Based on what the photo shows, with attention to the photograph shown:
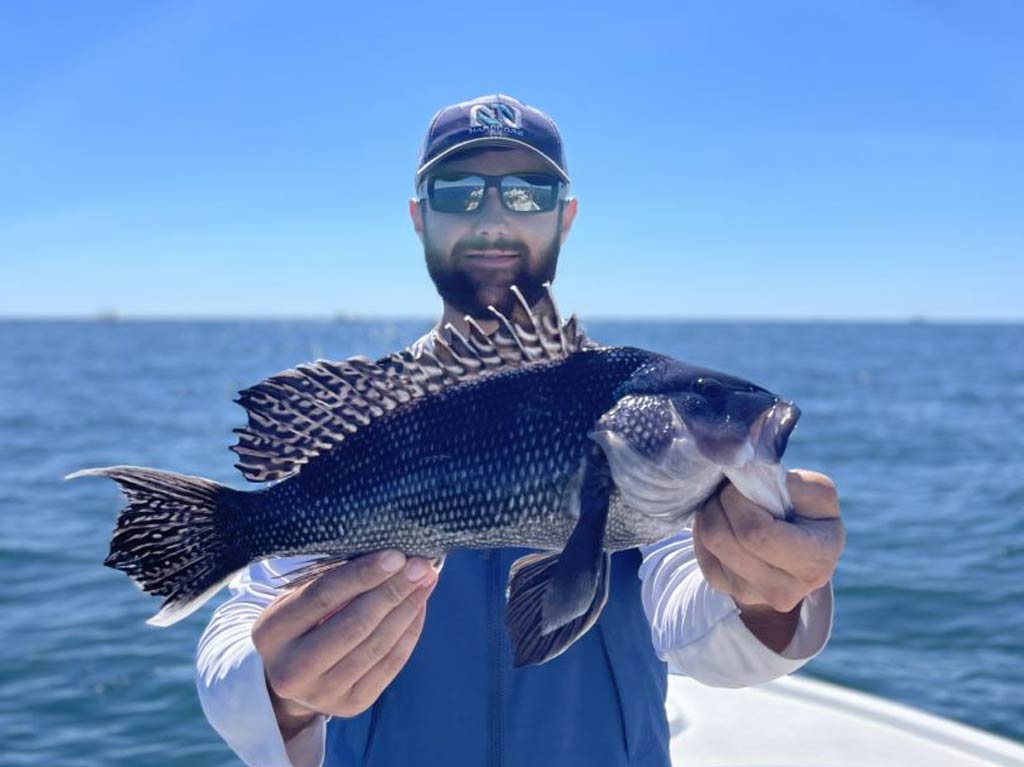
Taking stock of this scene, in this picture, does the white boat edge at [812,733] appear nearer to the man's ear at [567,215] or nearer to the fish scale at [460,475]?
the man's ear at [567,215]

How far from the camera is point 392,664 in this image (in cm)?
293

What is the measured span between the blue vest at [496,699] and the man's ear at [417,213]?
6.43ft

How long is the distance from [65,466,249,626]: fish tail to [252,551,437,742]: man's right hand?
26cm

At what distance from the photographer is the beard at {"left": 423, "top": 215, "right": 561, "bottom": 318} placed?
4.36 meters

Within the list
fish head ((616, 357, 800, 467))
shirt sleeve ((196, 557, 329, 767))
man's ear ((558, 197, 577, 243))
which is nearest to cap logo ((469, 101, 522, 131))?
man's ear ((558, 197, 577, 243))

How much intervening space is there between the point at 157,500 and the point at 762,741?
4.53m

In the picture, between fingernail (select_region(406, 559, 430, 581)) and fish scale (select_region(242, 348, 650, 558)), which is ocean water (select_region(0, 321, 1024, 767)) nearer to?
fish scale (select_region(242, 348, 650, 558))

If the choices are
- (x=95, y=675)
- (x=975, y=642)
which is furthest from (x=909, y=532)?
(x=95, y=675)

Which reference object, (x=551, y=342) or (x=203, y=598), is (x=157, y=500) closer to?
(x=203, y=598)

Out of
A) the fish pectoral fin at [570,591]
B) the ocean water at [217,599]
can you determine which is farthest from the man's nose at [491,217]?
the ocean water at [217,599]

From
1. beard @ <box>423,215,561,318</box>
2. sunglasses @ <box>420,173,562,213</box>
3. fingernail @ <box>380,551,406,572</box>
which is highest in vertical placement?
sunglasses @ <box>420,173,562,213</box>

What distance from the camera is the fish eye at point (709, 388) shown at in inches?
114

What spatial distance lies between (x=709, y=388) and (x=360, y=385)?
1.26 meters

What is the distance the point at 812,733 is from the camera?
5852mm
